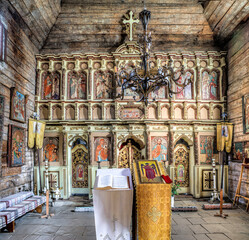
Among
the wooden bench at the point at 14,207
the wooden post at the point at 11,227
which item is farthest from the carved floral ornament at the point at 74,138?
the wooden post at the point at 11,227

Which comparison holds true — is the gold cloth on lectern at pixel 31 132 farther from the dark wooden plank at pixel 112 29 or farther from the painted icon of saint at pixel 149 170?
the painted icon of saint at pixel 149 170

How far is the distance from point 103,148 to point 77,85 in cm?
281

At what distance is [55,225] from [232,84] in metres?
7.85

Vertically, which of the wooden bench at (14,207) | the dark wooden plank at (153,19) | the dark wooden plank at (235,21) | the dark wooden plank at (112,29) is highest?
the dark wooden plank at (153,19)

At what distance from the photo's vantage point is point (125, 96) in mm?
9820

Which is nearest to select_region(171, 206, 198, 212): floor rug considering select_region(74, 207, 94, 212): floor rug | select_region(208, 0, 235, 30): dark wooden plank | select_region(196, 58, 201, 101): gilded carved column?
select_region(74, 207, 94, 212): floor rug

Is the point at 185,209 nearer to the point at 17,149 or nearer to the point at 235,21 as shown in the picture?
the point at 17,149

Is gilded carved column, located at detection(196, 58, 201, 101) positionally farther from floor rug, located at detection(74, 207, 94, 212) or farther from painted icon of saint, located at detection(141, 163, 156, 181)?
painted icon of saint, located at detection(141, 163, 156, 181)

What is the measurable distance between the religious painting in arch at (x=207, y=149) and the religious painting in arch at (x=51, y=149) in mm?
5746

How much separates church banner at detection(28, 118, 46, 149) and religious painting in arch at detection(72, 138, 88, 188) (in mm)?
1401

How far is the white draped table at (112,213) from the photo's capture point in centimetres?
375

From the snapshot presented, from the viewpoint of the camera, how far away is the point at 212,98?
9953 mm

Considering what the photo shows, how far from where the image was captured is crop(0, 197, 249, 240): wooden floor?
5.43 metres

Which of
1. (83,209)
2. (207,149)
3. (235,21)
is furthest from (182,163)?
(235,21)
